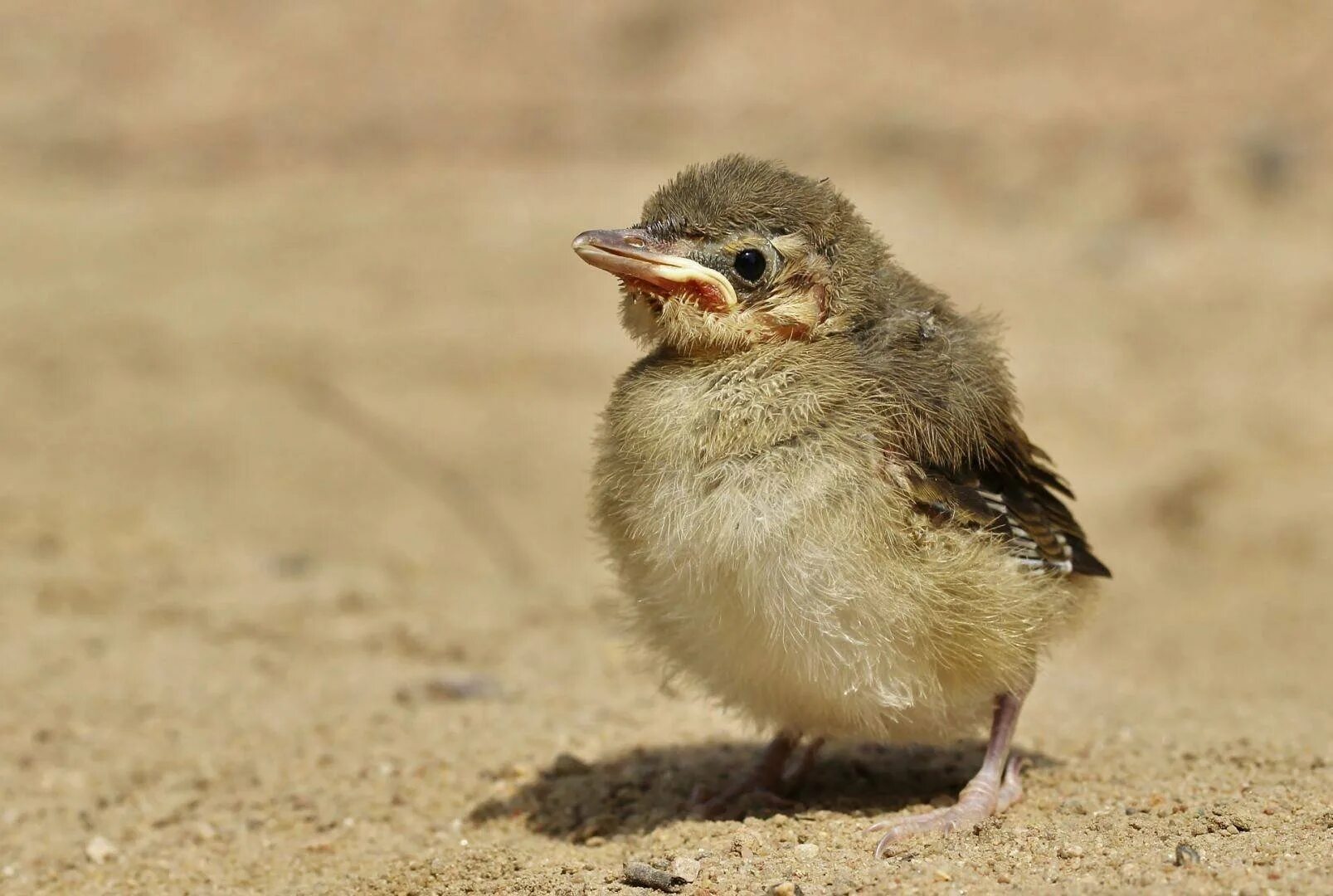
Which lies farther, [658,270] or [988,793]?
[988,793]

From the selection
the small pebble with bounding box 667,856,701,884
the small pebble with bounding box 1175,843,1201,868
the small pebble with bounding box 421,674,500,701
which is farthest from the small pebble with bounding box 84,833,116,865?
the small pebble with bounding box 1175,843,1201,868

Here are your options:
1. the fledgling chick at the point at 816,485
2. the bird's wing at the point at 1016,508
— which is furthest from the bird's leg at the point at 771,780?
the bird's wing at the point at 1016,508

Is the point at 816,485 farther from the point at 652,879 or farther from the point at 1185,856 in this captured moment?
the point at 1185,856

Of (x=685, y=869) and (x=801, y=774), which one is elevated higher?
(x=801, y=774)

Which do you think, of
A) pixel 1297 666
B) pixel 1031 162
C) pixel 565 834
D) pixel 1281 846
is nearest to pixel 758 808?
pixel 565 834

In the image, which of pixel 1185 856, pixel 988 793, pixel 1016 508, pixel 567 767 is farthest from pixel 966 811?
pixel 567 767

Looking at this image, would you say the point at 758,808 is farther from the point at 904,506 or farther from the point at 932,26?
the point at 932,26

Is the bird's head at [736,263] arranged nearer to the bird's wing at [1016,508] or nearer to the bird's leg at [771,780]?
the bird's wing at [1016,508]
